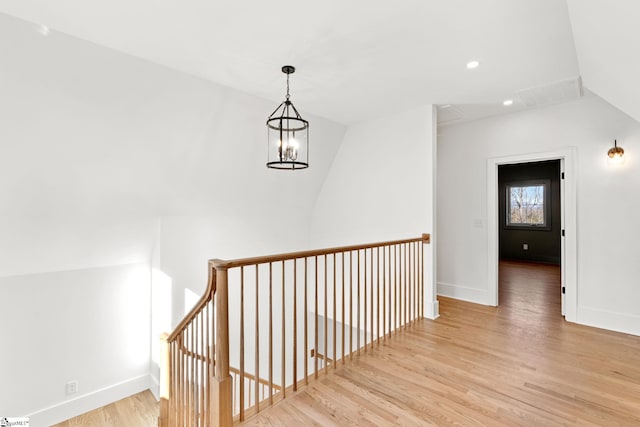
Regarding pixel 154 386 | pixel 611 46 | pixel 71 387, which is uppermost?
pixel 611 46

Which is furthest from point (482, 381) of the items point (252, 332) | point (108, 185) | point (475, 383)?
point (108, 185)

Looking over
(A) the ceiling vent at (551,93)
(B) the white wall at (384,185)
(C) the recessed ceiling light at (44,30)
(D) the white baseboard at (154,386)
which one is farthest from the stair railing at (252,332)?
(C) the recessed ceiling light at (44,30)

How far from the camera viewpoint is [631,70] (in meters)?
2.05

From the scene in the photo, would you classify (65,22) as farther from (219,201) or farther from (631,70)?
(631,70)

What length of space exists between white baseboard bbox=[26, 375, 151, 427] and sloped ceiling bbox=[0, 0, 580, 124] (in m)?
3.52

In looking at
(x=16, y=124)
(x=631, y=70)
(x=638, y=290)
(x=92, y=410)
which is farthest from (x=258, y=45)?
(x=638, y=290)

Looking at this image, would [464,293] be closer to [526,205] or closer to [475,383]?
[475,383]

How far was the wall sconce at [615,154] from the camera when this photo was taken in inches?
129

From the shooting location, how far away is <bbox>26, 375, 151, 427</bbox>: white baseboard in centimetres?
313

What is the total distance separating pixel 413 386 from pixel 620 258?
111 inches

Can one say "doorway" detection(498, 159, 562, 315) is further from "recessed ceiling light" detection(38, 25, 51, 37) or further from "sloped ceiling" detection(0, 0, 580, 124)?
"recessed ceiling light" detection(38, 25, 51, 37)

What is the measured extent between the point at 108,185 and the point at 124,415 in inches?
97.1

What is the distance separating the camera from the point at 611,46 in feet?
6.52

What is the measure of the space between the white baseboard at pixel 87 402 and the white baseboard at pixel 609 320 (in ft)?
16.9
